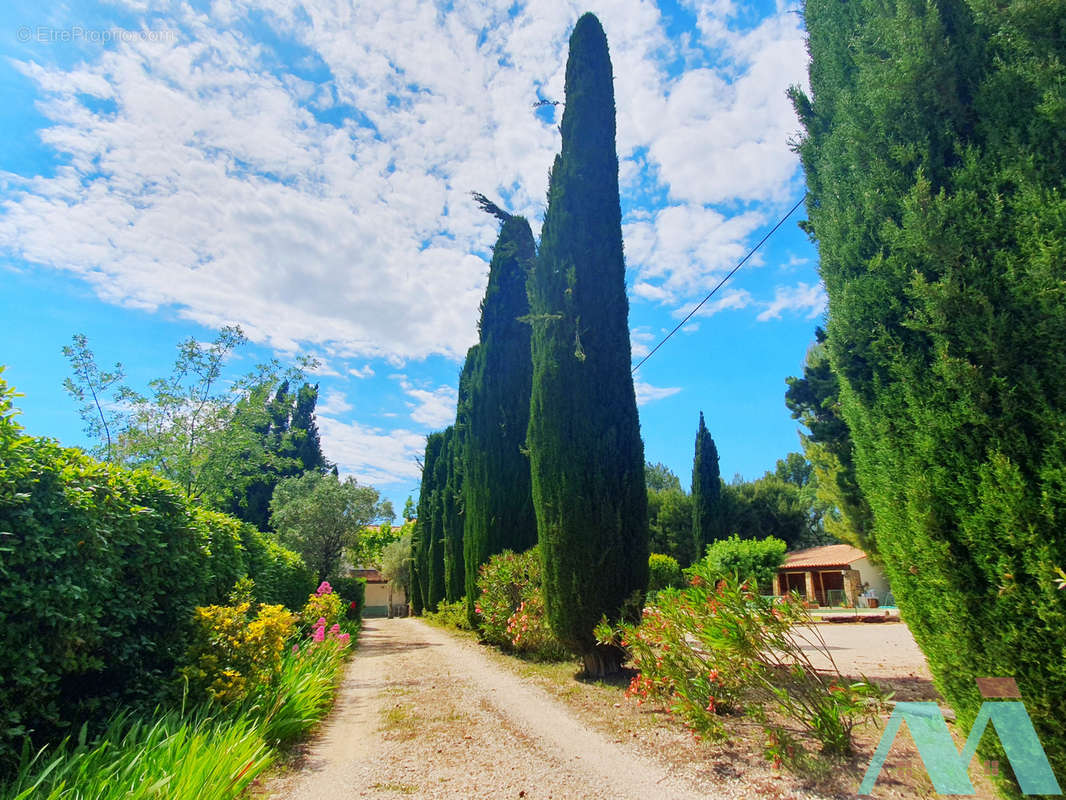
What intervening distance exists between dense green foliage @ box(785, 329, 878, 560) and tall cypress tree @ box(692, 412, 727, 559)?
5.58 m

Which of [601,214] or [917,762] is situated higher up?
[601,214]

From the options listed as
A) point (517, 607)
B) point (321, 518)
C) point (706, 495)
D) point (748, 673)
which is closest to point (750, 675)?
point (748, 673)

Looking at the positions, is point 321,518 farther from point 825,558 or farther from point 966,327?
point 825,558

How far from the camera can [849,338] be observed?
139 inches

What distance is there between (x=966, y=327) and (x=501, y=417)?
11713mm

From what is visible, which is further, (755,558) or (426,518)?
(426,518)

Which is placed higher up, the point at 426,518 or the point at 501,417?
the point at 501,417

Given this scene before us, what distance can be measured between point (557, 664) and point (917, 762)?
20.8ft

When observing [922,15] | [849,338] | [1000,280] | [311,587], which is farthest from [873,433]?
[311,587]

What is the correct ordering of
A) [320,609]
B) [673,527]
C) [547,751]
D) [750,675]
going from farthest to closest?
[673,527] → [320,609] → [547,751] → [750,675]

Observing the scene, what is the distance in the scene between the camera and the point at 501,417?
14.1 metres

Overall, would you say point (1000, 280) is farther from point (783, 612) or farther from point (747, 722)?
point (747, 722)

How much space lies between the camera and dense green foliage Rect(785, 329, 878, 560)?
48.2ft

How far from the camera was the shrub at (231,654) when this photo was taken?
4402mm
